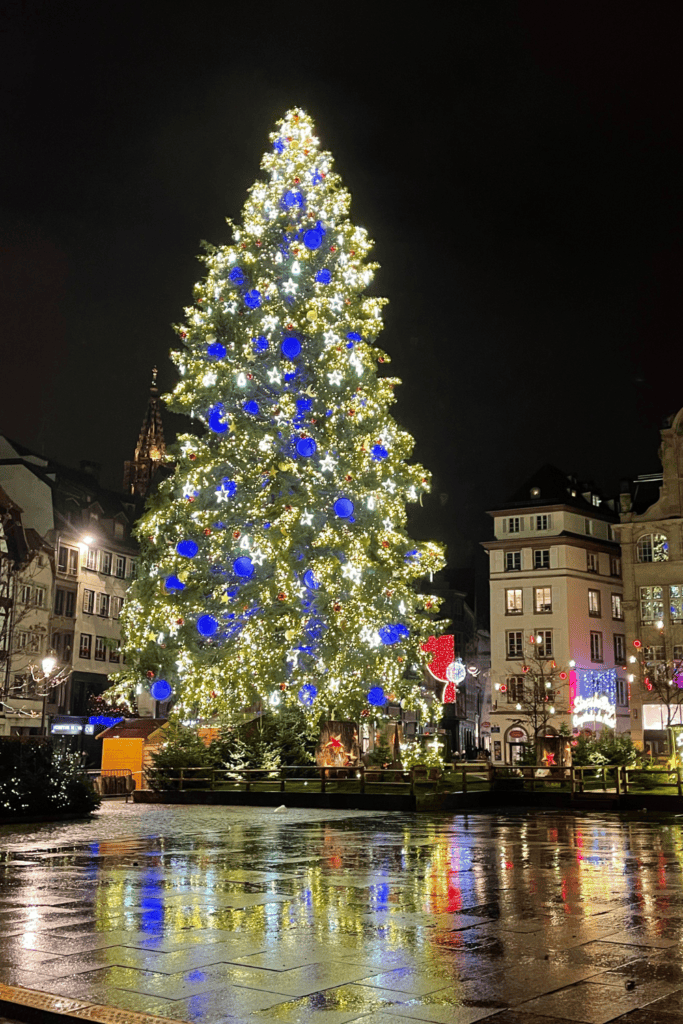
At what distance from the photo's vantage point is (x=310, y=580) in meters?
27.4

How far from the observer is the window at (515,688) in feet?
227

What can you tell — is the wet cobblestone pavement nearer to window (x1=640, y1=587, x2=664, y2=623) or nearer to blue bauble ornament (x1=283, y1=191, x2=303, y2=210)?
blue bauble ornament (x1=283, y1=191, x2=303, y2=210)

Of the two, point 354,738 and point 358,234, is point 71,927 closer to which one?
point 354,738

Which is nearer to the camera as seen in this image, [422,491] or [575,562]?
[422,491]

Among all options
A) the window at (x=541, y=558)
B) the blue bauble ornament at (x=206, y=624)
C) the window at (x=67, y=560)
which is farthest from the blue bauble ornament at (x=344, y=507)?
the window at (x=541, y=558)

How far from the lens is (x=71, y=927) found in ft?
29.0

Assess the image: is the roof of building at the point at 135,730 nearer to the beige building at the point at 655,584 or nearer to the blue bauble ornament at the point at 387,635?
the blue bauble ornament at the point at 387,635

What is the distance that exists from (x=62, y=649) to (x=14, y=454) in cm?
1212

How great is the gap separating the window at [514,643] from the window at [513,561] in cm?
429

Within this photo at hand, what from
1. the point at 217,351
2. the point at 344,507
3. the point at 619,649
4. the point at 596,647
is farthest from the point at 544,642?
the point at 217,351

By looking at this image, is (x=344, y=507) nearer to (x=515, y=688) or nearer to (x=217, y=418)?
(x=217, y=418)

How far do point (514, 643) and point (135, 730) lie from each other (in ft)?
126

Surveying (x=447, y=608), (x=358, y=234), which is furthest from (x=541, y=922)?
(x=447, y=608)

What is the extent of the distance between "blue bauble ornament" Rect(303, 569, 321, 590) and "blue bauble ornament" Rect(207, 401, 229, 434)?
4698 mm
